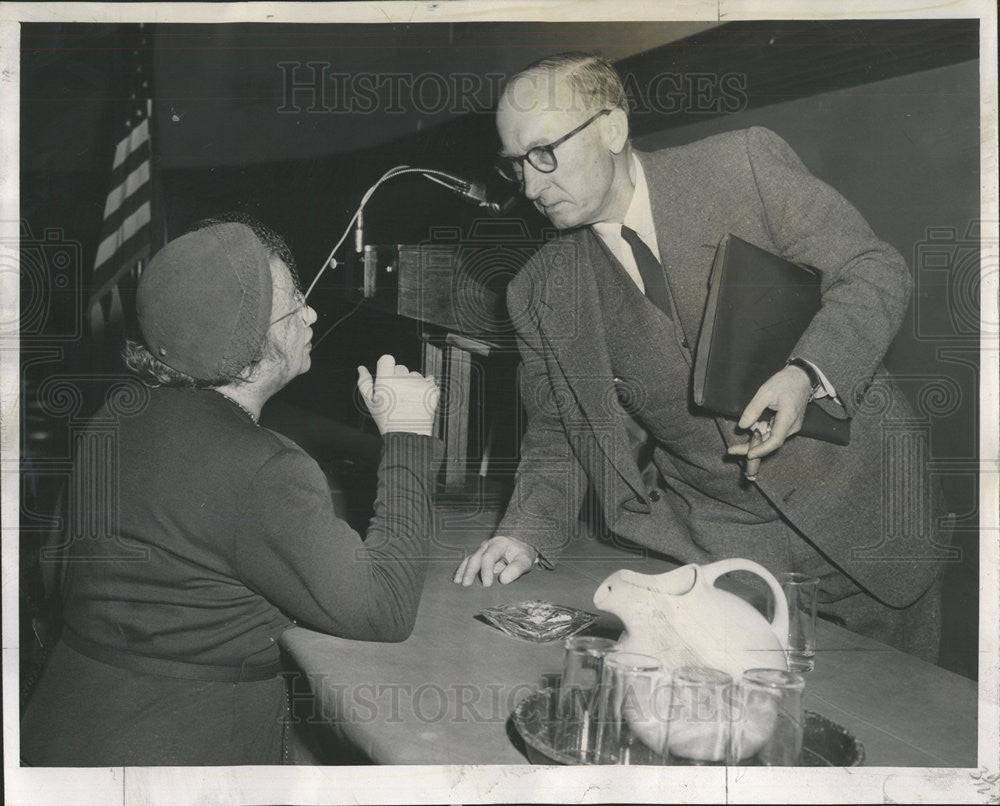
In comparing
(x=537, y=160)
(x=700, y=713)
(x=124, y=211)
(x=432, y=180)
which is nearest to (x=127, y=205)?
(x=124, y=211)

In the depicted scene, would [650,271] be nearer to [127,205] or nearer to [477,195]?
[477,195]

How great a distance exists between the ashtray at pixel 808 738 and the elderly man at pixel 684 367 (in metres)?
0.31

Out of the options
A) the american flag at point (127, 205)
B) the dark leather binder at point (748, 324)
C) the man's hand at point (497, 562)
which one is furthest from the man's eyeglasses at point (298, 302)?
the dark leather binder at point (748, 324)

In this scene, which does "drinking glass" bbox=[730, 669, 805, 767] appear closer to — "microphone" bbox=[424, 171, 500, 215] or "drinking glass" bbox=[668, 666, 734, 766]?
"drinking glass" bbox=[668, 666, 734, 766]

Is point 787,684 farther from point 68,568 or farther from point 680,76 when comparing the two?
point 68,568

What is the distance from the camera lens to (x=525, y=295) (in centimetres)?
143

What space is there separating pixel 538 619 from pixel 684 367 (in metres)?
0.45

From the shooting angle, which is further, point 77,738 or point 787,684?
point 77,738

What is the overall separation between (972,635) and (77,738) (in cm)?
143

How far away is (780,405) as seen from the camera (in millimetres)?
1365

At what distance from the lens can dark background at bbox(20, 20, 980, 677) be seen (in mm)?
1416

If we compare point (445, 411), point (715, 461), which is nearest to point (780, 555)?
point (715, 461)

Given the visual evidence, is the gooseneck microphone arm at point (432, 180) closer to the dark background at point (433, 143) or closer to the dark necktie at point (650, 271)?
the dark background at point (433, 143)

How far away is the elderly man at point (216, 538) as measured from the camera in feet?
4.09
